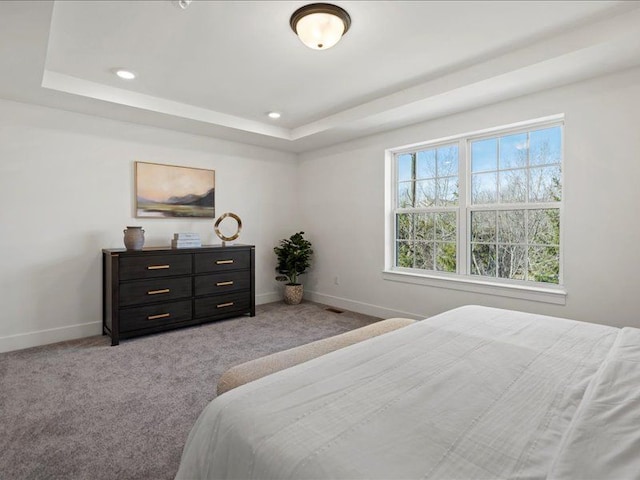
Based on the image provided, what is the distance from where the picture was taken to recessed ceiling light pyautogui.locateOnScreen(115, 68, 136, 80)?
9.75 ft

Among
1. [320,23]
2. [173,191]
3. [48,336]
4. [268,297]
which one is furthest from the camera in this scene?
[268,297]

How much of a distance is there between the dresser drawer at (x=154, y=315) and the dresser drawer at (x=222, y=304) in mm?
139

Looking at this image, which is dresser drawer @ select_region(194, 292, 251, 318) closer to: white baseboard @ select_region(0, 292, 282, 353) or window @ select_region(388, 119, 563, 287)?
white baseboard @ select_region(0, 292, 282, 353)

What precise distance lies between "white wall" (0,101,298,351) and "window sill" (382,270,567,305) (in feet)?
9.34

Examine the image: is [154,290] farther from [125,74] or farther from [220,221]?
[125,74]

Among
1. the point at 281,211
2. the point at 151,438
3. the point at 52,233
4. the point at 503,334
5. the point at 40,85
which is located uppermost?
the point at 40,85

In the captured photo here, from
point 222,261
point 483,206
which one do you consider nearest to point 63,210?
point 222,261

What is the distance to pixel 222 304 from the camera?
4.18m

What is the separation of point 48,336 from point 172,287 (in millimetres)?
1258

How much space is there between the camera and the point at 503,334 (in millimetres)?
1690

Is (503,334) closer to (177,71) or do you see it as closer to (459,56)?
(459,56)

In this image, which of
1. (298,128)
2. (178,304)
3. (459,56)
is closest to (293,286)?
(178,304)

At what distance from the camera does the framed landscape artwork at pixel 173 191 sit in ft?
A: 13.3

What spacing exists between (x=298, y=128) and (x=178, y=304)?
107 inches
